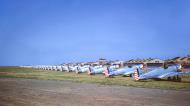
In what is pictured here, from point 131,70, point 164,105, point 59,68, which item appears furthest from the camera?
point 59,68

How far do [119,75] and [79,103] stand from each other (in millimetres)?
24521

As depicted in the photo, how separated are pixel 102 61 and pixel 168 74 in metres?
63.7

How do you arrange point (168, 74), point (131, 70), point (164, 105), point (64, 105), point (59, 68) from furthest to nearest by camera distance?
point (59, 68)
point (131, 70)
point (168, 74)
point (64, 105)
point (164, 105)

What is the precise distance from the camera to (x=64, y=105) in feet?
53.5

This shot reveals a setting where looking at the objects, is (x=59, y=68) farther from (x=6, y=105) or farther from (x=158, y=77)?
(x=6, y=105)

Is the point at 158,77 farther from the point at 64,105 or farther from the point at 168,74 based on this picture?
the point at 64,105

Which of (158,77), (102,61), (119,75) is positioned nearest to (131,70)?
(119,75)

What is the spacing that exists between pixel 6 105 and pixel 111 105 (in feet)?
22.6

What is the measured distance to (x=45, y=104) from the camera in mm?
16844

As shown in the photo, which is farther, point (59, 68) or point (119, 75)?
point (59, 68)

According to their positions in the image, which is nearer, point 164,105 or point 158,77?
point 164,105

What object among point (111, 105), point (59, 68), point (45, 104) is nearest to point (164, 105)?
point (111, 105)

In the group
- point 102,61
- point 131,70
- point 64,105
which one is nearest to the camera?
point 64,105

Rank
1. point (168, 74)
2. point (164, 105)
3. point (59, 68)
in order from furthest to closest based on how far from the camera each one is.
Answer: point (59, 68), point (168, 74), point (164, 105)
